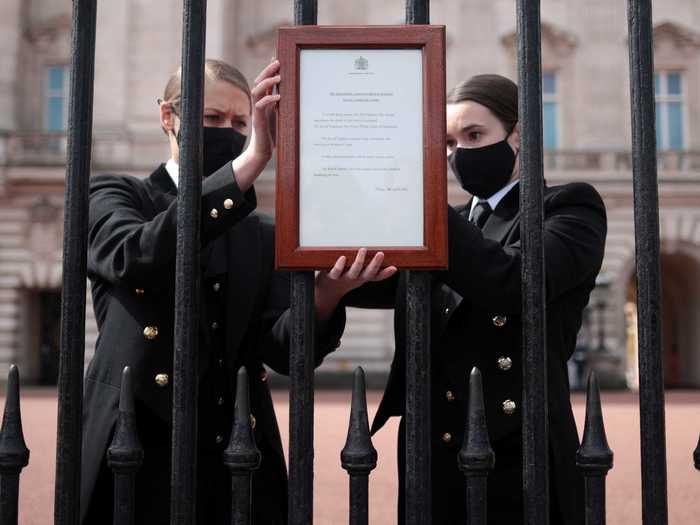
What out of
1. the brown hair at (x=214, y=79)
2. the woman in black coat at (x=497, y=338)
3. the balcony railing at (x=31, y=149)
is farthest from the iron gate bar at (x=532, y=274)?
the balcony railing at (x=31, y=149)

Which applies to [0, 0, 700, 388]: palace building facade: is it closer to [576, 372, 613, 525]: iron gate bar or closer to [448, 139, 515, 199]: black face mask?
[448, 139, 515, 199]: black face mask

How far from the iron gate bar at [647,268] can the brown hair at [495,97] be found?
0.52 meters

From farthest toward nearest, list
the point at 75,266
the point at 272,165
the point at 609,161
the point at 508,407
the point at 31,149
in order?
the point at 272,165
the point at 609,161
the point at 31,149
the point at 508,407
the point at 75,266

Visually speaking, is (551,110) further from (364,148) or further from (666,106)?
(364,148)

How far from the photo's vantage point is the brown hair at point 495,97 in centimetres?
191

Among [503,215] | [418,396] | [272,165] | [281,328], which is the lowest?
[418,396]

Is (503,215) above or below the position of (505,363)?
above

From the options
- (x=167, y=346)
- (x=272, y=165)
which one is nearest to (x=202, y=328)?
(x=167, y=346)

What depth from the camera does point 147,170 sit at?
754 inches

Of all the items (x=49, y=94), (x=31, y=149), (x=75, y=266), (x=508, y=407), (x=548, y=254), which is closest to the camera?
(x=75, y=266)

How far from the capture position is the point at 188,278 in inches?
55.0

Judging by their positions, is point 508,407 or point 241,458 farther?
point 508,407

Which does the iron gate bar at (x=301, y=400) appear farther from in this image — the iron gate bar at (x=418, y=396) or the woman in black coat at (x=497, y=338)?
the woman in black coat at (x=497, y=338)

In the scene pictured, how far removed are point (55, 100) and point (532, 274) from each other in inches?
805
